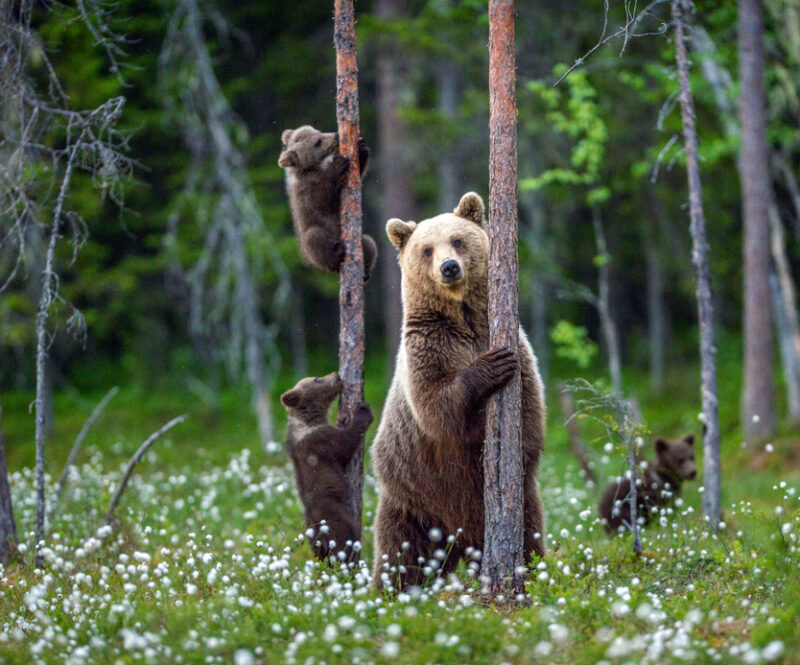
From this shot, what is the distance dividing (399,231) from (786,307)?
9.25 meters

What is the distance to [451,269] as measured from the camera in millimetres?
6000

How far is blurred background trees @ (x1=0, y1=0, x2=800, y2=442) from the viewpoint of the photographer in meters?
12.8

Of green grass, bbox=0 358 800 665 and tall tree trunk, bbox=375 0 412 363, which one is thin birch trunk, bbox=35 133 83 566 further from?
tall tree trunk, bbox=375 0 412 363

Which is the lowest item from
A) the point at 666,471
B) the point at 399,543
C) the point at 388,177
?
the point at 399,543

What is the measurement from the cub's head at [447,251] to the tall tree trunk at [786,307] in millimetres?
8206

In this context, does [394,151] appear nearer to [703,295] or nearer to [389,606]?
[703,295]

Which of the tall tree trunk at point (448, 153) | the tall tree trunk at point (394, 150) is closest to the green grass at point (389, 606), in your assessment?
the tall tree trunk at point (394, 150)

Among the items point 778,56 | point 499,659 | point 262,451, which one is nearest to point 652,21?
point 778,56

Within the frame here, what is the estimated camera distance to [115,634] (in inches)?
186

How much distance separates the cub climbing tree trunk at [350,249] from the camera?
675 cm

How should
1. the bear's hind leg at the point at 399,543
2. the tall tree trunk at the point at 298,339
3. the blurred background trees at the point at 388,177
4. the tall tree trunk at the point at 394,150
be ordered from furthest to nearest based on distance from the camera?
the tall tree trunk at the point at 298,339 < the tall tree trunk at the point at 394,150 < the blurred background trees at the point at 388,177 < the bear's hind leg at the point at 399,543

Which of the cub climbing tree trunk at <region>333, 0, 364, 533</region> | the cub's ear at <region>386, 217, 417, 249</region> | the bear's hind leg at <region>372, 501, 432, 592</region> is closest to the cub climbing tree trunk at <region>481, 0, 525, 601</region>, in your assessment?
the bear's hind leg at <region>372, 501, 432, 592</region>

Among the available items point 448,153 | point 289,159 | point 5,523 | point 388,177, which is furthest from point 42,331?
point 448,153

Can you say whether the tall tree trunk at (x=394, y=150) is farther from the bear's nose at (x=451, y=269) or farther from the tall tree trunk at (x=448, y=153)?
the bear's nose at (x=451, y=269)
